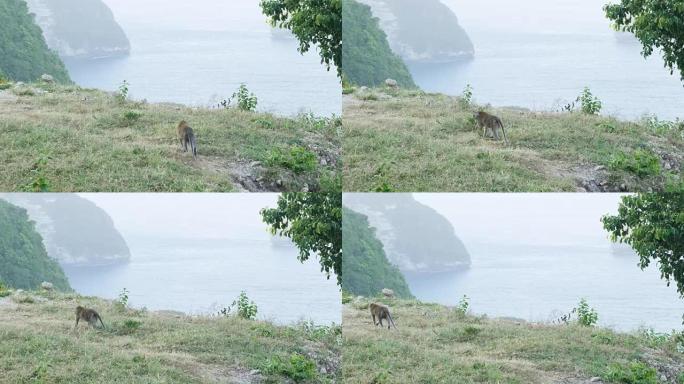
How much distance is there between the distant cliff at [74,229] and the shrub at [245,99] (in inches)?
79.8

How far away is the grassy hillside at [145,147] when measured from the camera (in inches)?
447

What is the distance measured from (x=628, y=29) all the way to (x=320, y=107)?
11.3 feet

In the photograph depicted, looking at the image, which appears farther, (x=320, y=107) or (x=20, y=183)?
(x=320, y=107)

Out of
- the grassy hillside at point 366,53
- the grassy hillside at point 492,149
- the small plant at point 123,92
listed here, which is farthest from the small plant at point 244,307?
the grassy hillside at point 366,53

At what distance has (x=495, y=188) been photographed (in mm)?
11320

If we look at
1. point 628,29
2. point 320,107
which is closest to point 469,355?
point 320,107

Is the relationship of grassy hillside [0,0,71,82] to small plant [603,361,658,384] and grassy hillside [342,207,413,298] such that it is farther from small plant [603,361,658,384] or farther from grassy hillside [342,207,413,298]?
small plant [603,361,658,384]

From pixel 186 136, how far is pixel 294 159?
117 centimetres

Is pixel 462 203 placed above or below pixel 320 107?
below

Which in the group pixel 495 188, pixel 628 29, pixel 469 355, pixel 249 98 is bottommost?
pixel 469 355

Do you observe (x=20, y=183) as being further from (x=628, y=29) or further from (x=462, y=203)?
(x=628, y=29)

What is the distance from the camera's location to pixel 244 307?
12648mm

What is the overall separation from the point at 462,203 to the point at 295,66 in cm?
251

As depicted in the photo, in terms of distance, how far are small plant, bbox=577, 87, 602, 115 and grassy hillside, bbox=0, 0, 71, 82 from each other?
565cm
